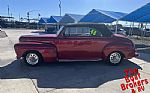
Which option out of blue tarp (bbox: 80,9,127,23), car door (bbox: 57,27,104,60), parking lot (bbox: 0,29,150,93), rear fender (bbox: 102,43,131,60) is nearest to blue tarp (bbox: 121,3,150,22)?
blue tarp (bbox: 80,9,127,23)

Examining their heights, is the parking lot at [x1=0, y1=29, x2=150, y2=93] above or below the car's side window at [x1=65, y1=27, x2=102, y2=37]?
below

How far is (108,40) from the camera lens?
7.28m

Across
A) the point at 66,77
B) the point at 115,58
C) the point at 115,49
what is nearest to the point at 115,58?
the point at 115,58

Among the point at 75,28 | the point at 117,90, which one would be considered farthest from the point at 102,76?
the point at 75,28

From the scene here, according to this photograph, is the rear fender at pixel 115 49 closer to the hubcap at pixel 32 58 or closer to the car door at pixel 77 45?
the car door at pixel 77 45

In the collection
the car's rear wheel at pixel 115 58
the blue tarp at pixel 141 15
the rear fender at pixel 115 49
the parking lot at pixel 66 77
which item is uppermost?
the blue tarp at pixel 141 15

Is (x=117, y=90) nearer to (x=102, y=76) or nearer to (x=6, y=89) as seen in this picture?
(x=102, y=76)

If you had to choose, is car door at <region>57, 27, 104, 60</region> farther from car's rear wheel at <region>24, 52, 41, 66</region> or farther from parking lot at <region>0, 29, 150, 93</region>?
car's rear wheel at <region>24, 52, 41, 66</region>

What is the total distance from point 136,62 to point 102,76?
276cm

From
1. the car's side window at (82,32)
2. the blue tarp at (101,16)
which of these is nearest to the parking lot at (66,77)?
the car's side window at (82,32)

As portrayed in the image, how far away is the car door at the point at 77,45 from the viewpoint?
7121 mm

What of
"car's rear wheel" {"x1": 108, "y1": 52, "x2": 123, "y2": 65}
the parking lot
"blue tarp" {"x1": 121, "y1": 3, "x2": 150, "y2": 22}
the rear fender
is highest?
"blue tarp" {"x1": 121, "y1": 3, "x2": 150, "y2": 22}

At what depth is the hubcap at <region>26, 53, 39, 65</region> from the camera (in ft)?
23.3

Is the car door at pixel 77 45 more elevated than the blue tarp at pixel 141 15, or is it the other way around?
the blue tarp at pixel 141 15
